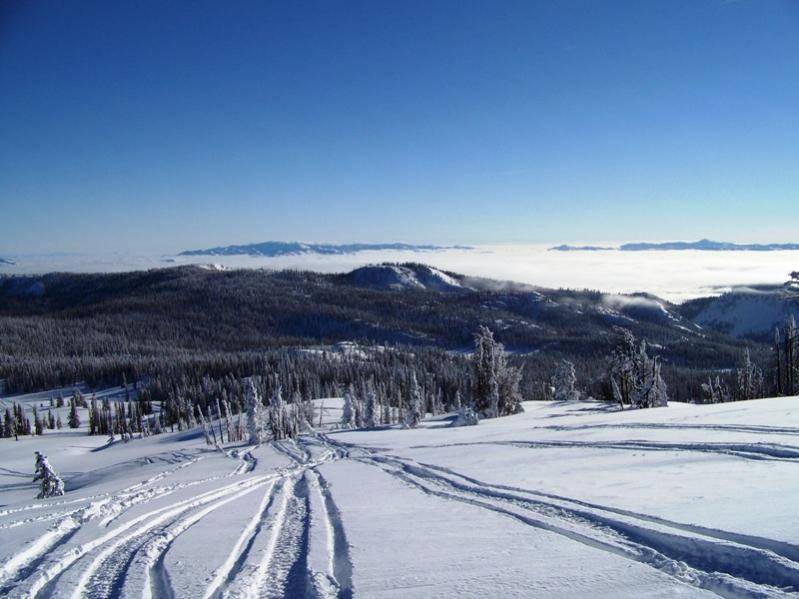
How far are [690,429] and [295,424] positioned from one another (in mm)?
59697

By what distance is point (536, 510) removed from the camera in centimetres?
888

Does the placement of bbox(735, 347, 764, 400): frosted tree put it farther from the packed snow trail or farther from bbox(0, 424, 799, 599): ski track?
the packed snow trail

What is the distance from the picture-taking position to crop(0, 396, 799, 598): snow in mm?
5660

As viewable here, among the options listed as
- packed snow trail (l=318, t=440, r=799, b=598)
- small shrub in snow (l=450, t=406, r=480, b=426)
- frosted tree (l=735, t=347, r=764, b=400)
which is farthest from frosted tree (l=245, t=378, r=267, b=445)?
frosted tree (l=735, t=347, r=764, b=400)

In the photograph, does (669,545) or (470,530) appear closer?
(669,545)

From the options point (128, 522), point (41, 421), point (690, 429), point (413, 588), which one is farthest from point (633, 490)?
point (41, 421)

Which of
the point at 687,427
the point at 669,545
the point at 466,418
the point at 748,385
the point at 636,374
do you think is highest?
the point at 669,545

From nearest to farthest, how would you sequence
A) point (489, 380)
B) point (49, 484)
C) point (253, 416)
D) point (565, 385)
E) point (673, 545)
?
point (673, 545)
point (49, 484)
point (489, 380)
point (253, 416)
point (565, 385)

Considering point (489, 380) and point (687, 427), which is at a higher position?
point (687, 427)

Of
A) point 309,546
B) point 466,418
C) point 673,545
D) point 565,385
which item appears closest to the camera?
point 673,545

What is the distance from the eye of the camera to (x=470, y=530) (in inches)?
315

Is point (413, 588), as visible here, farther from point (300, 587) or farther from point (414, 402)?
point (414, 402)

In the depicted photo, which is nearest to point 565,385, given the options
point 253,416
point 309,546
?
point 253,416

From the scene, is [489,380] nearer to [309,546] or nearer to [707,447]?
[707,447]
